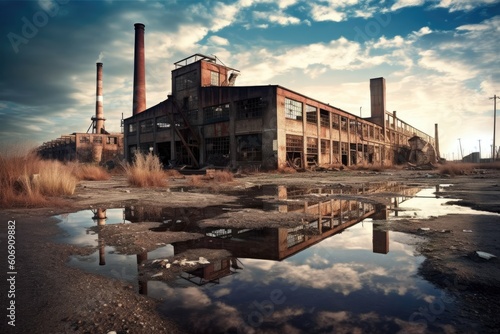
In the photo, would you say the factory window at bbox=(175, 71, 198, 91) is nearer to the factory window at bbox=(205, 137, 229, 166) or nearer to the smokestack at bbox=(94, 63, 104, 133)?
the factory window at bbox=(205, 137, 229, 166)

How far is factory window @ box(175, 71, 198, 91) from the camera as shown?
80.2 feet

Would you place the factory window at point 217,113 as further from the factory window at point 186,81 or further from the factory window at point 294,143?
the factory window at point 294,143

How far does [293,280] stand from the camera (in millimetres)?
2010

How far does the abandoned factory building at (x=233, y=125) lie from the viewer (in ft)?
65.1

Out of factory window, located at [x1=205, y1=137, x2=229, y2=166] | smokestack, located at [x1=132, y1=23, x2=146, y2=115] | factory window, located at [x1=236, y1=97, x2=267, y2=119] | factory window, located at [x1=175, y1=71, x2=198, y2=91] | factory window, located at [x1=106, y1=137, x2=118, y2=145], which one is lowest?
factory window, located at [x1=205, y1=137, x2=229, y2=166]

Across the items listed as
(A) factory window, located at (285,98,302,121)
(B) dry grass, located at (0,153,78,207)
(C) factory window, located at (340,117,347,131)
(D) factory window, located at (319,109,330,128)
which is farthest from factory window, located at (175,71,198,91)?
(B) dry grass, located at (0,153,78,207)

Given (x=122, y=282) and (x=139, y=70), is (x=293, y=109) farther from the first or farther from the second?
(x=122, y=282)

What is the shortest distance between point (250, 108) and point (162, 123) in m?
11.6

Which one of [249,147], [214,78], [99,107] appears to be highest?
[99,107]

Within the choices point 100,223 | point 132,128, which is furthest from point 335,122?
point 100,223

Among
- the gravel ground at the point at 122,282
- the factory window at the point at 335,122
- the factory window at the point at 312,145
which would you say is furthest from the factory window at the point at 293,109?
the gravel ground at the point at 122,282

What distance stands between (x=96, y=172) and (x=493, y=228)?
1581cm

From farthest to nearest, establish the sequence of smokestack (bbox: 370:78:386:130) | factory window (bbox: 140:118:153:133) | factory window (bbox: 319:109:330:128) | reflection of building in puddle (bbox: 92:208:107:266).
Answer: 1. smokestack (bbox: 370:78:386:130)
2. factory window (bbox: 140:118:153:133)
3. factory window (bbox: 319:109:330:128)
4. reflection of building in puddle (bbox: 92:208:107:266)

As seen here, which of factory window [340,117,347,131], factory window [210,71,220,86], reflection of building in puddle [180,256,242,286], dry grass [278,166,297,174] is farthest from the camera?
factory window [340,117,347,131]
